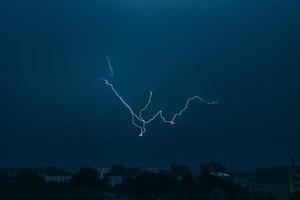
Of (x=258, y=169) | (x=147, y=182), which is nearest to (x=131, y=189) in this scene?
(x=147, y=182)

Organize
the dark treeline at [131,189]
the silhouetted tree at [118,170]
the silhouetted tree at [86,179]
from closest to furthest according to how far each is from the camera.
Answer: the dark treeline at [131,189] < the silhouetted tree at [86,179] < the silhouetted tree at [118,170]

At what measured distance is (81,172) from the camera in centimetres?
3825

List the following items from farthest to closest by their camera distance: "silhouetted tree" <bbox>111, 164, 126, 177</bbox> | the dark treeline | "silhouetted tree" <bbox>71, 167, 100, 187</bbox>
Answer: "silhouetted tree" <bbox>111, 164, 126, 177</bbox>
"silhouetted tree" <bbox>71, 167, 100, 187</bbox>
the dark treeline

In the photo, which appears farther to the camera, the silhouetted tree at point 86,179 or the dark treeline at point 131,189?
the silhouetted tree at point 86,179

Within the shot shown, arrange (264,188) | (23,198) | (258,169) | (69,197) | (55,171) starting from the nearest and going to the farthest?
(23,198), (69,197), (264,188), (258,169), (55,171)

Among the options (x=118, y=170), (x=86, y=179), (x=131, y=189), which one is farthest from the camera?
(x=118, y=170)

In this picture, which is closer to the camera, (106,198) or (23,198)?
(23,198)

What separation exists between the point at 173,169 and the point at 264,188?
609 inches

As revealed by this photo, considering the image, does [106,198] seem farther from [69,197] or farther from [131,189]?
[131,189]

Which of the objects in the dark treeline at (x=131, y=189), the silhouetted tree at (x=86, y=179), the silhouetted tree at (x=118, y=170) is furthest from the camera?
the silhouetted tree at (x=118, y=170)

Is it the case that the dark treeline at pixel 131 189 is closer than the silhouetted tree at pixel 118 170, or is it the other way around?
the dark treeline at pixel 131 189

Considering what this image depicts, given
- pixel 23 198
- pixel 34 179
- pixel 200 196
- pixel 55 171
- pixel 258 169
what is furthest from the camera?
pixel 55 171

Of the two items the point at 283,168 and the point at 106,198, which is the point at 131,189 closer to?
the point at 283,168

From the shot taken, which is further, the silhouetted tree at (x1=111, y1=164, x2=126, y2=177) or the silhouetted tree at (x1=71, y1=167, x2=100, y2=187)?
the silhouetted tree at (x1=111, y1=164, x2=126, y2=177)
